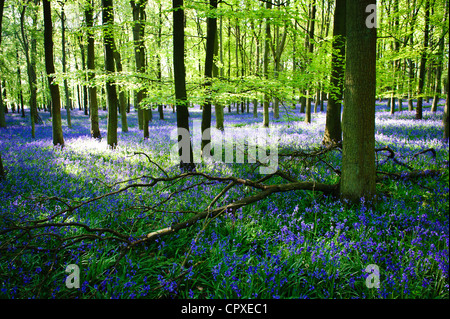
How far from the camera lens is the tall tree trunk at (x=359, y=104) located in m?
3.57

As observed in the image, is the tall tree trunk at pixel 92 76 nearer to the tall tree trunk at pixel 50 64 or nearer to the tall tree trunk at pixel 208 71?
the tall tree trunk at pixel 50 64

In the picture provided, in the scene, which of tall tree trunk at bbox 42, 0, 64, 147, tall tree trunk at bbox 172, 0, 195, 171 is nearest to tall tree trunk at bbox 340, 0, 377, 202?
tall tree trunk at bbox 172, 0, 195, 171

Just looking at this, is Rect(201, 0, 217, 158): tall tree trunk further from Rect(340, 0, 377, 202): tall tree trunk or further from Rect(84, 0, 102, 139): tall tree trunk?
Rect(84, 0, 102, 139): tall tree trunk

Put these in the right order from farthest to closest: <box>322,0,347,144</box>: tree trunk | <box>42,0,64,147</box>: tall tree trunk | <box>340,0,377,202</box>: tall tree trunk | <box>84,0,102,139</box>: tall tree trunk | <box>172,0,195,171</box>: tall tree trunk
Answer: <box>84,0,102,139</box>: tall tree trunk, <box>42,0,64,147</box>: tall tree trunk, <box>322,0,347,144</box>: tree trunk, <box>172,0,195,171</box>: tall tree trunk, <box>340,0,377,202</box>: tall tree trunk

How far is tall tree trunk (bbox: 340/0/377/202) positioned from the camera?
357cm

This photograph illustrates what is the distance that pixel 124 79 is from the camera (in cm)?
697

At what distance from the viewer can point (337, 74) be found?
311 inches

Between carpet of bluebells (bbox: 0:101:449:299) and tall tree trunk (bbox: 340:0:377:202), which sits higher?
tall tree trunk (bbox: 340:0:377:202)

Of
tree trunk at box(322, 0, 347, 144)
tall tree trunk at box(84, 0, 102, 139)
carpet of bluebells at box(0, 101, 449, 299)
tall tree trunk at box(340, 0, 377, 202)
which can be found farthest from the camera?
tall tree trunk at box(84, 0, 102, 139)

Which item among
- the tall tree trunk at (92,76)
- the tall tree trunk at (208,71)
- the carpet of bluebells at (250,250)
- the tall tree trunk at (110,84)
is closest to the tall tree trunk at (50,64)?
the tall tree trunk at (92,76)

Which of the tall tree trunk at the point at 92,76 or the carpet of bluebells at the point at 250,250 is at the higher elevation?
the tall tree trunk at the point at 92,76

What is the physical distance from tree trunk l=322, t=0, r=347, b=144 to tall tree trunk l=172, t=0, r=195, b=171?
4.22m

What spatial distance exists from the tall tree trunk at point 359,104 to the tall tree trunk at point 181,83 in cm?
411
